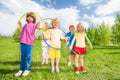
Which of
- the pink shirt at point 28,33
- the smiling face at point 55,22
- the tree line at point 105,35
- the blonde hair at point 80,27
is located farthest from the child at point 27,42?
the tree line at point 105,35

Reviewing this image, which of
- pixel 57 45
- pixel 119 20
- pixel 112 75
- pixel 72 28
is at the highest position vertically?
pixel 119 20

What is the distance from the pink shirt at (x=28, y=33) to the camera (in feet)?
31.2

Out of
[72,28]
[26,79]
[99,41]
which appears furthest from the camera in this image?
[99,41]

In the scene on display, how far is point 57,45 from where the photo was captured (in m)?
10.3

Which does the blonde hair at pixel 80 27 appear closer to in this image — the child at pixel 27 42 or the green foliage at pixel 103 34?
the child at pixel 27 42

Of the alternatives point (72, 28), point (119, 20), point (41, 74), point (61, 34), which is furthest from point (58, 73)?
point (119, 20)

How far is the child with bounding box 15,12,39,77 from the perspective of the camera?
9.51 meters

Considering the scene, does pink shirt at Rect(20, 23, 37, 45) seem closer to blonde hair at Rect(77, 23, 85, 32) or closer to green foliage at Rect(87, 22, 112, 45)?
blonde hair at Rect(77, 23, 85, 32)

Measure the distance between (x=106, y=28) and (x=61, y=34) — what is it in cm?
5906

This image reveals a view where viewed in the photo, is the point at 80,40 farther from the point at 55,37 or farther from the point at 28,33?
the point at 28,33

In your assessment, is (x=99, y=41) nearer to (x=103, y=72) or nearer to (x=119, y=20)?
(x=119, y=20)

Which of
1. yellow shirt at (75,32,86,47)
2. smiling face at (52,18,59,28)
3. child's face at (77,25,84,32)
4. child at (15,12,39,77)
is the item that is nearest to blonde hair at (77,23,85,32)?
child's face at (77,25,84,32)

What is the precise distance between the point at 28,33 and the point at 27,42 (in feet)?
1.15

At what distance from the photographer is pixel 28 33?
31.5ft
